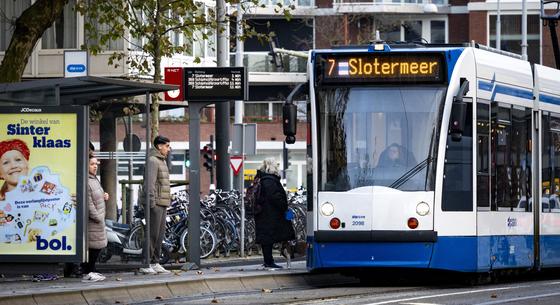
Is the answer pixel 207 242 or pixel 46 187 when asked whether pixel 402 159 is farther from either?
pixel 207 242

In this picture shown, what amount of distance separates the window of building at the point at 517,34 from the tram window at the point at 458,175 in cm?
4958

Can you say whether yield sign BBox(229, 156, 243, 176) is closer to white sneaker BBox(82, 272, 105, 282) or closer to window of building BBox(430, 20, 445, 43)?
white sneaker BBox(82, 272, 105, 282)

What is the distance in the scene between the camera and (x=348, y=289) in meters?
19.1

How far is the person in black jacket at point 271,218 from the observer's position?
21.9 meters

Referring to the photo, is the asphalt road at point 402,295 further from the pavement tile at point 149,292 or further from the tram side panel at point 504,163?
the tram side panel at point 504,163

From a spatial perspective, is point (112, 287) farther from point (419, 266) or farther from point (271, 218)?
point (271, 218)

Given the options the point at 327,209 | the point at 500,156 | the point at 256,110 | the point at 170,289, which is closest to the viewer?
the point at 170,289

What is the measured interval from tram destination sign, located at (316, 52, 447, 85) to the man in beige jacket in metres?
2.64

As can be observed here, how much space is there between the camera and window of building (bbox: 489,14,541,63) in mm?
68188

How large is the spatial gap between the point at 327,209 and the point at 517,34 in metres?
50.9

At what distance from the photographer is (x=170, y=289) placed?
17891 millimetres

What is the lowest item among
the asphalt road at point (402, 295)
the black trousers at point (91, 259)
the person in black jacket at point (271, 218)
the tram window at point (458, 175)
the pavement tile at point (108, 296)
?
the asphalt road at point (402, 295)

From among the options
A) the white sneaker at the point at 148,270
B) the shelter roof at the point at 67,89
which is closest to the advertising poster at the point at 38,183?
the shelter roof at the point at 67,89

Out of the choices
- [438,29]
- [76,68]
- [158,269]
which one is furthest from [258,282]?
[438,29]
